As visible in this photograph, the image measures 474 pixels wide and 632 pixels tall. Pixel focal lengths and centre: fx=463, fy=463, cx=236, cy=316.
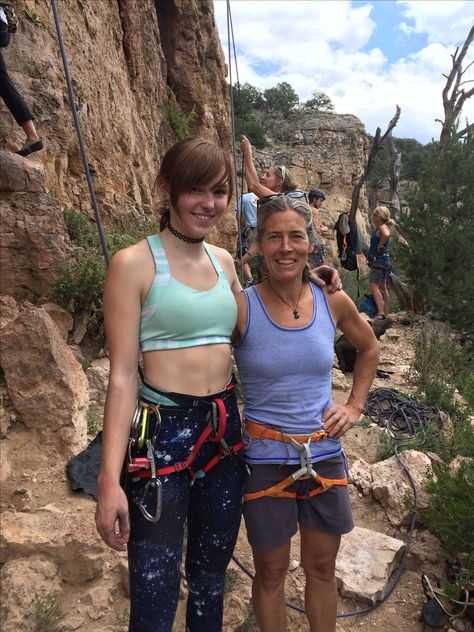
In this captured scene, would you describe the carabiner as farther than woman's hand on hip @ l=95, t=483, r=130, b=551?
Yes

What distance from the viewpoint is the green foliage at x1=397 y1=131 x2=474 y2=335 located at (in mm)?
8211

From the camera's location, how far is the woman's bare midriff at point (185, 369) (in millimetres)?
1470

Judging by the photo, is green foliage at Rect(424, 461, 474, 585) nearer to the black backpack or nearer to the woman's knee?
the woman's knee

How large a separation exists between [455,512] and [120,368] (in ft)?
7.34

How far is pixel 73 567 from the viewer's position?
2.46 meters

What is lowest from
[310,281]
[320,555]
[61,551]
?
[61,551]

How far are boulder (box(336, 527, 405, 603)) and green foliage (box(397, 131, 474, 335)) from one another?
6010 mm

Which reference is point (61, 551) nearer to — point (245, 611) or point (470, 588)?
point (245, 611)

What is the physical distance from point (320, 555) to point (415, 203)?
325 inches

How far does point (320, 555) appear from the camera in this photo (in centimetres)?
181

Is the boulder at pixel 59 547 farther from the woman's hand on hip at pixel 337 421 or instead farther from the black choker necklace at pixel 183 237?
the black choker necklace at pixel 183 237

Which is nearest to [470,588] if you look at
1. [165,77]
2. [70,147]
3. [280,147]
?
[70,147]

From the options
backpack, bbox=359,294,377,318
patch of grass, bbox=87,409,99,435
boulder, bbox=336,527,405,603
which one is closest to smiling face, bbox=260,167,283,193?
patch of grass, bbox=87,409,99,435

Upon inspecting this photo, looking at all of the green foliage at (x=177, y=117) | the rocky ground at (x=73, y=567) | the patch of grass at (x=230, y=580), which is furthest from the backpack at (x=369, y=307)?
the patch of grass at (x=230, y=580)
